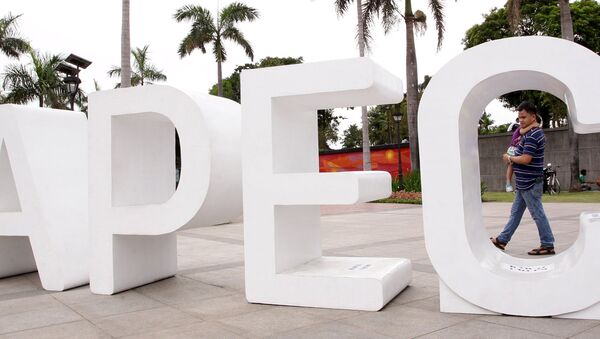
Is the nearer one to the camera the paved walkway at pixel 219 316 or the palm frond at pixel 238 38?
the paved walkway at pixel 219 316

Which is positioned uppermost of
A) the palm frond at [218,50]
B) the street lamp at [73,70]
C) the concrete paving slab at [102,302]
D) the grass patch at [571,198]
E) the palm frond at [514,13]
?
the palm frond at [218,50]

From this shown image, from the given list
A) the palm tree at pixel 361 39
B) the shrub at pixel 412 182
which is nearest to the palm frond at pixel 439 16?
the palm tree at pixel 361 39

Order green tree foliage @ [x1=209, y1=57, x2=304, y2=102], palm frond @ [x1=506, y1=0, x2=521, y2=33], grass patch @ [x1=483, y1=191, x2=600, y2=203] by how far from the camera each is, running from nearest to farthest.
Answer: grass patch @ [x1=483, y1=191, x2=600, y2=203] < palm frond @ [x1=506, y1=0, x2=521, y2=33] < green tree foliage @ [x1=209, y1=57, x2=304, y2=102]

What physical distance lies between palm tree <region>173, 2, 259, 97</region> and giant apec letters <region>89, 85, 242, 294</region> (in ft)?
61.5

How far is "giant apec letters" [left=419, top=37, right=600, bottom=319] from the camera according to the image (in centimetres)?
361

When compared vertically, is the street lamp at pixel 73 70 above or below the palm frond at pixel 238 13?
below

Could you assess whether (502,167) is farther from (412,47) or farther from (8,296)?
(8,296)

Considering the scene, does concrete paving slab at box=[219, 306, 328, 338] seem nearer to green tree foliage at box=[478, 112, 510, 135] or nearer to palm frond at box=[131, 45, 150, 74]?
palm frond at box=[131, 45, 150, 74]

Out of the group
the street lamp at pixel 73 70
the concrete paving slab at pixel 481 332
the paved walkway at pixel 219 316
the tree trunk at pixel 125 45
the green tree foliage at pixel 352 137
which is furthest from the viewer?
the green tree foliage at pixel 352 137

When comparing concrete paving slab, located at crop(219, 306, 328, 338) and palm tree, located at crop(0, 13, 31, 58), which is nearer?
concrete paving slab, located at crop(219, 306, 328, 338)

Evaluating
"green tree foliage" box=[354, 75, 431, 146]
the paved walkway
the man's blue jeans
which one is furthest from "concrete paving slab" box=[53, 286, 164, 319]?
"green tree foliage" box=[354, 75, 431, 146]

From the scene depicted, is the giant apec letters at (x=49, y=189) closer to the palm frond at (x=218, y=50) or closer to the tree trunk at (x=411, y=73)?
the tree trunk at (x=411, y=73)

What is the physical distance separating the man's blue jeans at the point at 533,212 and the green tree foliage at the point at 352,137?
177ft

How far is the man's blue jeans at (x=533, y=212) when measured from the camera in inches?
230
